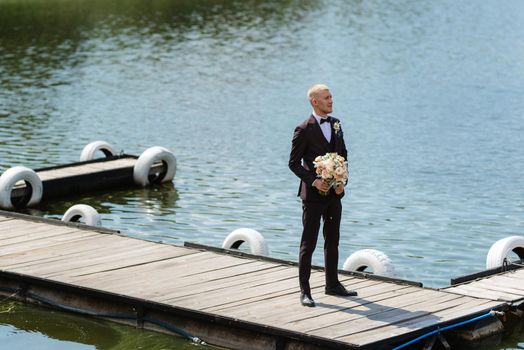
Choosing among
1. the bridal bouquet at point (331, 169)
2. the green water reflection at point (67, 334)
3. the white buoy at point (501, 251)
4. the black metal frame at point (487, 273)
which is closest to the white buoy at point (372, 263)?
the black metal frame at point (487, 273)

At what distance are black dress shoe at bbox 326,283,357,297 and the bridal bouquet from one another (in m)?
1.60

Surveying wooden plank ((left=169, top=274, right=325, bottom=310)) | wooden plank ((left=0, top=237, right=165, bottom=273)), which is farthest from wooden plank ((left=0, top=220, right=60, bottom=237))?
wooden plank ((left=169, top=274, right=325, bottom=310))

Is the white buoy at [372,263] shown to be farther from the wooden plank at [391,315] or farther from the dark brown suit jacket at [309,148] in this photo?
the dark brown suit jacket at [309,148]

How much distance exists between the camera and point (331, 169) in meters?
12.9

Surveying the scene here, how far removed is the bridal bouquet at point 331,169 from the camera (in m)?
12.9

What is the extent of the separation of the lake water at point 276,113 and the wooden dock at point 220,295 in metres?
0.60

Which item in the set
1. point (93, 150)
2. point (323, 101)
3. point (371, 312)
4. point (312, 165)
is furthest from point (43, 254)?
A: point (93, 150)

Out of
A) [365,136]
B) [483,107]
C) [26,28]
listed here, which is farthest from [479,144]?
[26,28]

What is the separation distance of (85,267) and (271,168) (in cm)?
1206

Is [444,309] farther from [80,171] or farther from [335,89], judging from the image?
[335,89]

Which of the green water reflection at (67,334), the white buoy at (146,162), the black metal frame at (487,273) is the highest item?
the white buoy at (146,162)

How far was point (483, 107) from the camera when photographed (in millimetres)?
36531

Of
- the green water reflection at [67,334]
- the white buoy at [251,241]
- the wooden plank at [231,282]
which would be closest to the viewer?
the green water reflection at [67,334]

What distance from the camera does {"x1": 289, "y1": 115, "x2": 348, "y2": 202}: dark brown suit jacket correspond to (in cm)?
1319
